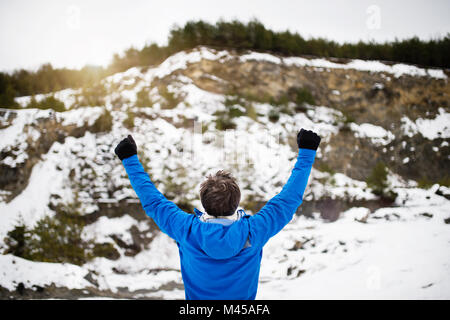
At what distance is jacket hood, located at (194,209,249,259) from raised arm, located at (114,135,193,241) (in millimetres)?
112

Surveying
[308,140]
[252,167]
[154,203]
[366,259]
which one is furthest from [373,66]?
[154,203]

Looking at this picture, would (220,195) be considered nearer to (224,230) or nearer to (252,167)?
(224,230)

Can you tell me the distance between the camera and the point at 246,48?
27.9 ft

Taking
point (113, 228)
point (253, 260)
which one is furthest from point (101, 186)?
point (253, 260)

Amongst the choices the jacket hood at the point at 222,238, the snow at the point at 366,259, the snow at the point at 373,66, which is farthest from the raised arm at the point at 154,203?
the snow at the point at 373,66

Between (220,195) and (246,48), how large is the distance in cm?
837

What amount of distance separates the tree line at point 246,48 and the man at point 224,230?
26.5ft

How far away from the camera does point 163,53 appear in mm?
8586

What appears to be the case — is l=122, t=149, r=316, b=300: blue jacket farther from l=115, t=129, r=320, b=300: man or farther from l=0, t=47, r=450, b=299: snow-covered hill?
l=0, t=47, r=450, b=299: snow-covered hill

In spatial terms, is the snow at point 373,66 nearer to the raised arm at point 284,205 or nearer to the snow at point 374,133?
the snow at point 374,133

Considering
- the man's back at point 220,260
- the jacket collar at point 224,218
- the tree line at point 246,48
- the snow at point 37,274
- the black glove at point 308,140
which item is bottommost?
the snow at point 37,274

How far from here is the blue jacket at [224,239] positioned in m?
1.10

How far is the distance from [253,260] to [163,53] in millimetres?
8722

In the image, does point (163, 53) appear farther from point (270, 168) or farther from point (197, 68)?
point (270, 168)
